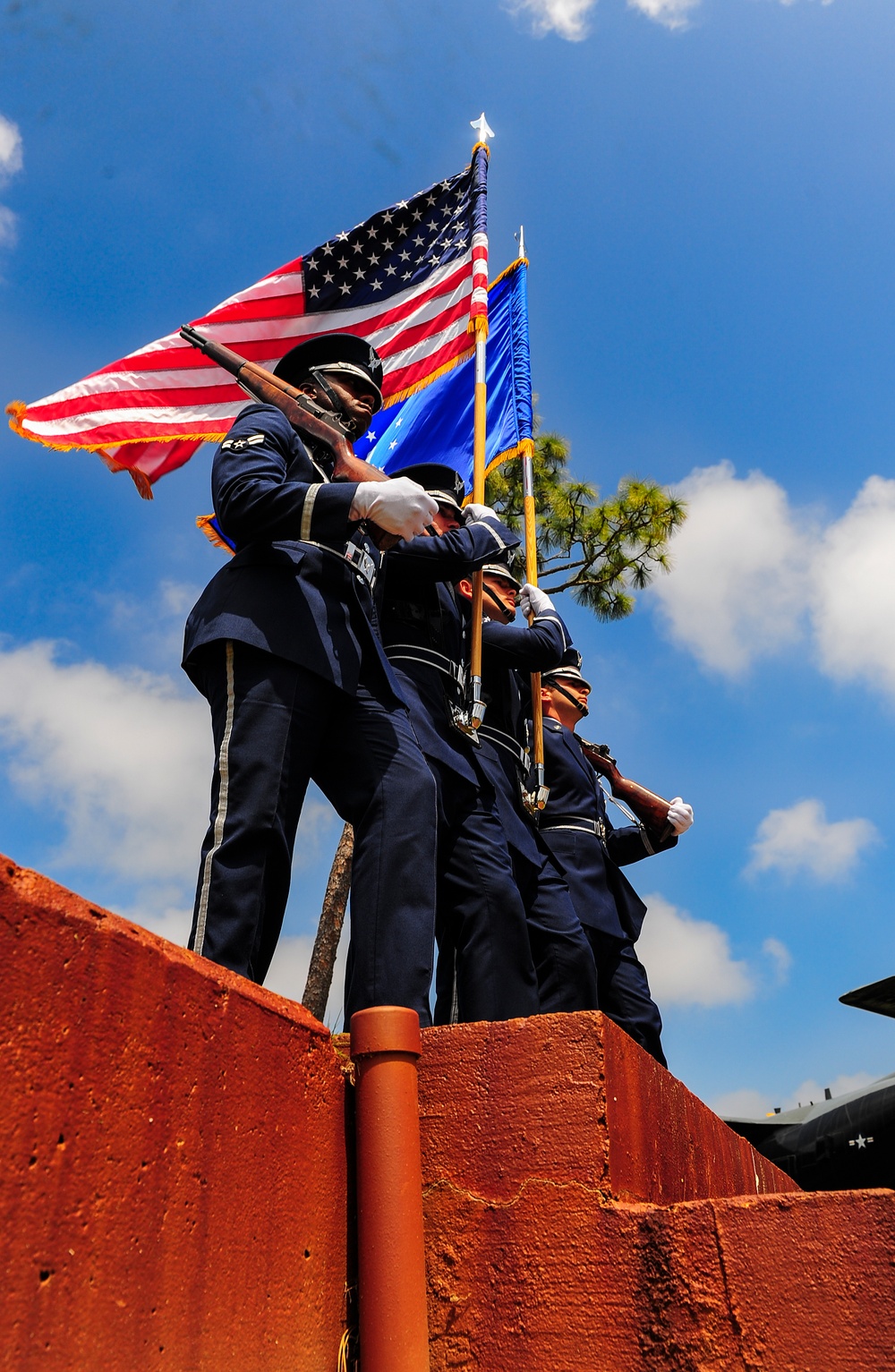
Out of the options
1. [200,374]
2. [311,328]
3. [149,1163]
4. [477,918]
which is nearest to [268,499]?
[477,918]

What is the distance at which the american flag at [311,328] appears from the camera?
5.02m

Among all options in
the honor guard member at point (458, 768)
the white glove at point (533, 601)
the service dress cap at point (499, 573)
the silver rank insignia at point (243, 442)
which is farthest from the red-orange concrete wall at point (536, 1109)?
the service dress cap at point (499, 573)

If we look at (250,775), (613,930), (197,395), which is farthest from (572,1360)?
(197,395)

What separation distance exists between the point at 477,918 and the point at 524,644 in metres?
1.30

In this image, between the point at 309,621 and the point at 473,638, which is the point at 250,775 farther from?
the point at 473,638

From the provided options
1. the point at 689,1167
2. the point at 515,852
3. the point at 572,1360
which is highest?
the point at 515,852

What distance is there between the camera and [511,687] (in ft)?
14.6

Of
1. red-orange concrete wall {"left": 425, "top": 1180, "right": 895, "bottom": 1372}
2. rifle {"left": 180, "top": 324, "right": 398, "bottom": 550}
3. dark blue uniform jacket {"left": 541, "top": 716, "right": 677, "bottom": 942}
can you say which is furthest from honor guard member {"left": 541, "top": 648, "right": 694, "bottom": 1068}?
red-orange concrete wall {"left": 425, "top": 1180, "right": 895, "bottom": 1372}

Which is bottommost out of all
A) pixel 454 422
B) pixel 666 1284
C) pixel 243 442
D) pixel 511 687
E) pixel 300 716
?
pixel 666 1284

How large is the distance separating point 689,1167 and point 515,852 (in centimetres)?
156

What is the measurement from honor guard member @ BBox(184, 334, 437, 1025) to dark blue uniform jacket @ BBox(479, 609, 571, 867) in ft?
3.80

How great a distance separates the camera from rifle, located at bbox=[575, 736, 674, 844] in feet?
18.6

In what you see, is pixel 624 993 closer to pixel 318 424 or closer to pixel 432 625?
pixel 432 625

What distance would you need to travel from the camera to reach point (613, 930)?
16.0 ft
